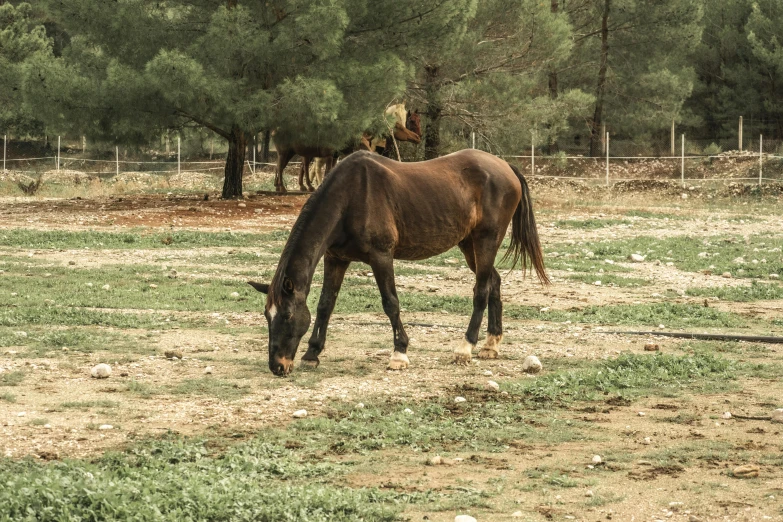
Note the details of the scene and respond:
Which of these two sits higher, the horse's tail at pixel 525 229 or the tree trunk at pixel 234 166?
the tree trunk at pixel 234 166

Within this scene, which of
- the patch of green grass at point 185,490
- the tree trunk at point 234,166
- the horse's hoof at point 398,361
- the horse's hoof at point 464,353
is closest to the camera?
the patch of green grass at point 185,490

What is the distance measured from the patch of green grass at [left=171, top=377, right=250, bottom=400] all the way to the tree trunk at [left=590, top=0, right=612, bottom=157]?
3220cm

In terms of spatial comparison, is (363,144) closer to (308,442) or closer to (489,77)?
(489,77)

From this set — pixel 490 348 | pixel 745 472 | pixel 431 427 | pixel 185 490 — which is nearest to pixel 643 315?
pixel 490 348

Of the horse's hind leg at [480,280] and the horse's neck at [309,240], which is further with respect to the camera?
the horse's hind leg at [480,280]

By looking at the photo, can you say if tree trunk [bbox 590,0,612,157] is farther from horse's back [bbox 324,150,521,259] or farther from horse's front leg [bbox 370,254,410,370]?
horse's front leg [bbox 370,254,410,370]

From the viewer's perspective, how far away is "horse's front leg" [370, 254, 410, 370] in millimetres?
9266

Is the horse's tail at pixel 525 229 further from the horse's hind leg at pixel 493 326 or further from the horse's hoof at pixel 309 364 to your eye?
the horse's hoof at pixel 309 364

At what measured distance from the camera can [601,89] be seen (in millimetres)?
40875

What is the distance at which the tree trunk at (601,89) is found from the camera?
129ft

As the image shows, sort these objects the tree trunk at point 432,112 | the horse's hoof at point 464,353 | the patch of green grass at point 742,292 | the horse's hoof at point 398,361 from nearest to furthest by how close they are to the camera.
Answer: the horse's hoof at point 398,361, the horse's hoof at point 464,353, the patch of green grass at point 742,292, the tree trunk at point 432,112

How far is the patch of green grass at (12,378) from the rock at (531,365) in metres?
4.30

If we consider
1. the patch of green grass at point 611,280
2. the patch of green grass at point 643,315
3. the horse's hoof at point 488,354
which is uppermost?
the patch of green grass at point 611,280

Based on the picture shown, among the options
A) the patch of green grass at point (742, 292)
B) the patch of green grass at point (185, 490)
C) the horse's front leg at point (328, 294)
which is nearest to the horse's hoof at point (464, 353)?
the horse's front leg at point (328, 294)
